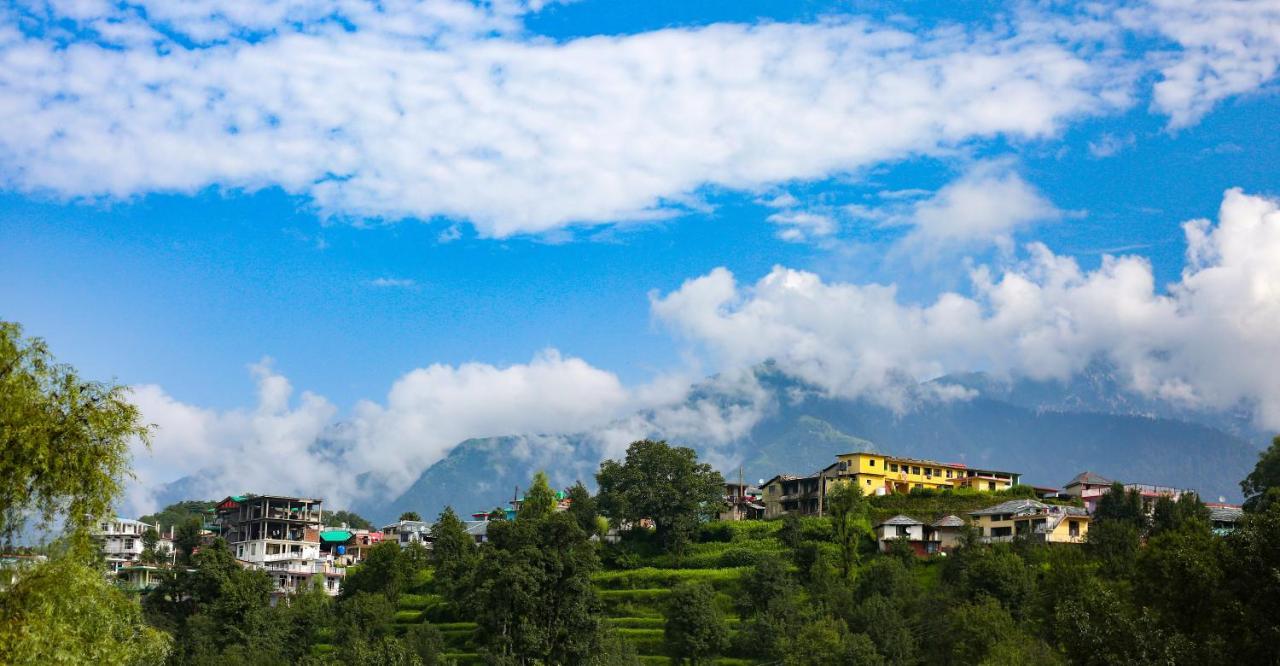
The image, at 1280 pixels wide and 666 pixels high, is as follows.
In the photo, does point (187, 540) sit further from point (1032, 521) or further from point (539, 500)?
point (1032, 521)

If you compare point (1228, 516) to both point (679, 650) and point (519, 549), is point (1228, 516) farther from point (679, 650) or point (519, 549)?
point (519, 549)

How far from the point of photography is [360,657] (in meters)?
67.7

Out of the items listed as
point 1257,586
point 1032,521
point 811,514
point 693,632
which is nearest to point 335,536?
point 811,514

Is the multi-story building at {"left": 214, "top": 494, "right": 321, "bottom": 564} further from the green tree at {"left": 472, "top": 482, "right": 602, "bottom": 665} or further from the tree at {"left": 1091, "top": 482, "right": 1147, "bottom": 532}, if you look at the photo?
the tree at {"left": 1091, "top": 482, "right": 1147, "bottom": 532}

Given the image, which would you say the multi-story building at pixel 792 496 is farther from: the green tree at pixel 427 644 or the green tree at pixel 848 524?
the green tree at pixel 427 644

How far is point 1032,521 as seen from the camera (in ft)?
304

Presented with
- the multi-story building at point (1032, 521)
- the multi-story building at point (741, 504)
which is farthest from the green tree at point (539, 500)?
the multi-story building at point (1032, 521)

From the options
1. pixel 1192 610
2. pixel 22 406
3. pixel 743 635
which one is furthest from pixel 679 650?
pixel 22 406

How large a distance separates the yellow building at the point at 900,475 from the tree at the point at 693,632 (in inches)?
1525

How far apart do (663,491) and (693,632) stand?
82.4 feet

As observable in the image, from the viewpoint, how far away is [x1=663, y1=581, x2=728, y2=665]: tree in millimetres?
74938

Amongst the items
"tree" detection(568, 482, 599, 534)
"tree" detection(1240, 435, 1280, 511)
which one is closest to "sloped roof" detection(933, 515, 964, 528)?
"tree" detection(1240, 435, 1280, 511)

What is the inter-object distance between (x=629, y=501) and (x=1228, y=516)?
48.4 m

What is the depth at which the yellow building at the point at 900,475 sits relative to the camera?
11462cm
